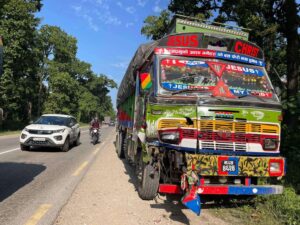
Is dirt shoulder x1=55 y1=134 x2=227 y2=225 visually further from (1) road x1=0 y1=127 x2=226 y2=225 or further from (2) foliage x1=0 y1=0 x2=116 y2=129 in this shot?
(2) foliage x1=0 y1=0 x2=116 y2=129

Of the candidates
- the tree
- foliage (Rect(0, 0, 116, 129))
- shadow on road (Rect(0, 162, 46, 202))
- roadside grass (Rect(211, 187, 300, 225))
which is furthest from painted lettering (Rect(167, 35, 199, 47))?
the tree

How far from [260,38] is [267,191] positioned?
1100 centimetres

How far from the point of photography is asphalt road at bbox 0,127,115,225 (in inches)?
231

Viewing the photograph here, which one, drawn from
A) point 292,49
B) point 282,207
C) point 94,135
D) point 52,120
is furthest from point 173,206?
point 94,135

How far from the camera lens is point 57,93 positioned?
196ft

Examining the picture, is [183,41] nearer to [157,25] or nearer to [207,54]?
[207,54]

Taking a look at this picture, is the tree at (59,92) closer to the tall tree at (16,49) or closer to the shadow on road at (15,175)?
the tall tree at (16,49)

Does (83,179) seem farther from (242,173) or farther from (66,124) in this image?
(66,124)

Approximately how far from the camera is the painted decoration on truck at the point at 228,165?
5.91 metres

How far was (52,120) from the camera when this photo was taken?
17.1 meters

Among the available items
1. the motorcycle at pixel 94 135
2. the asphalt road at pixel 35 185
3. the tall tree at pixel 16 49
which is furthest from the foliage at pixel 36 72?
the asphalt road at pixel 35 185

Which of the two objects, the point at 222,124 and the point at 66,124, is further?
the point at 66,124

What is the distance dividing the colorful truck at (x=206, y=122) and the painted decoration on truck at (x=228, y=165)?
0.05 ft

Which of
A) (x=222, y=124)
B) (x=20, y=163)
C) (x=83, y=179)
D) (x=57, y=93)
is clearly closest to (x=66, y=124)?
(x=20, y=163)
